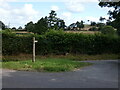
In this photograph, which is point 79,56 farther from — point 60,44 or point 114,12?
point 114,12

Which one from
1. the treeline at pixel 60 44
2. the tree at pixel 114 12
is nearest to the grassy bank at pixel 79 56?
the treeline at pixel 60 44

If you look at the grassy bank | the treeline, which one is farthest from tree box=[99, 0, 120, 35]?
the grassy bank

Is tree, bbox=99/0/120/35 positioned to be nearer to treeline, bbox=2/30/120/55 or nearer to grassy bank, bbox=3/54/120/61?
treeline, bbox=2/30/120/55

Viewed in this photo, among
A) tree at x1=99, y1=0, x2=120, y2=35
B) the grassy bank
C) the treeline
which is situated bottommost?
the grassy bank

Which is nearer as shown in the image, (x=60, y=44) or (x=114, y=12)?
(x=114, y=12)

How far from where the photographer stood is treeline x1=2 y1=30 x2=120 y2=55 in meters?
19.9

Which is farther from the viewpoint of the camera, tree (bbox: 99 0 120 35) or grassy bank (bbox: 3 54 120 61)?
grassy bank (bbox: 3 54 120 61)

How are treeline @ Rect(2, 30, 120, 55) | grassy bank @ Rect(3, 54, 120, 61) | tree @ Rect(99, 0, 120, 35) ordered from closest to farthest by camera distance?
tree @ Rect(99, 0, 120, 35)
grassy bank @ Rect(3, 54, 120, 61)
treeline @ Rect(2, 30, 120, 55)

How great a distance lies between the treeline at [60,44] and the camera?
19875mm

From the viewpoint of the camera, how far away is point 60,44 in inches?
854

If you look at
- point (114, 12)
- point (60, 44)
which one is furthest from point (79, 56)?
point (114, 12)

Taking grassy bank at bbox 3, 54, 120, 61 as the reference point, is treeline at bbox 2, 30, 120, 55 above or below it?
above

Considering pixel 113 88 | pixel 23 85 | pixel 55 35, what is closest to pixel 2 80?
pixel 23 85

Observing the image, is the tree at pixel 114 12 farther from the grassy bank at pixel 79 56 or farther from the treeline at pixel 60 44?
the grassy bank at pixel 79 56
